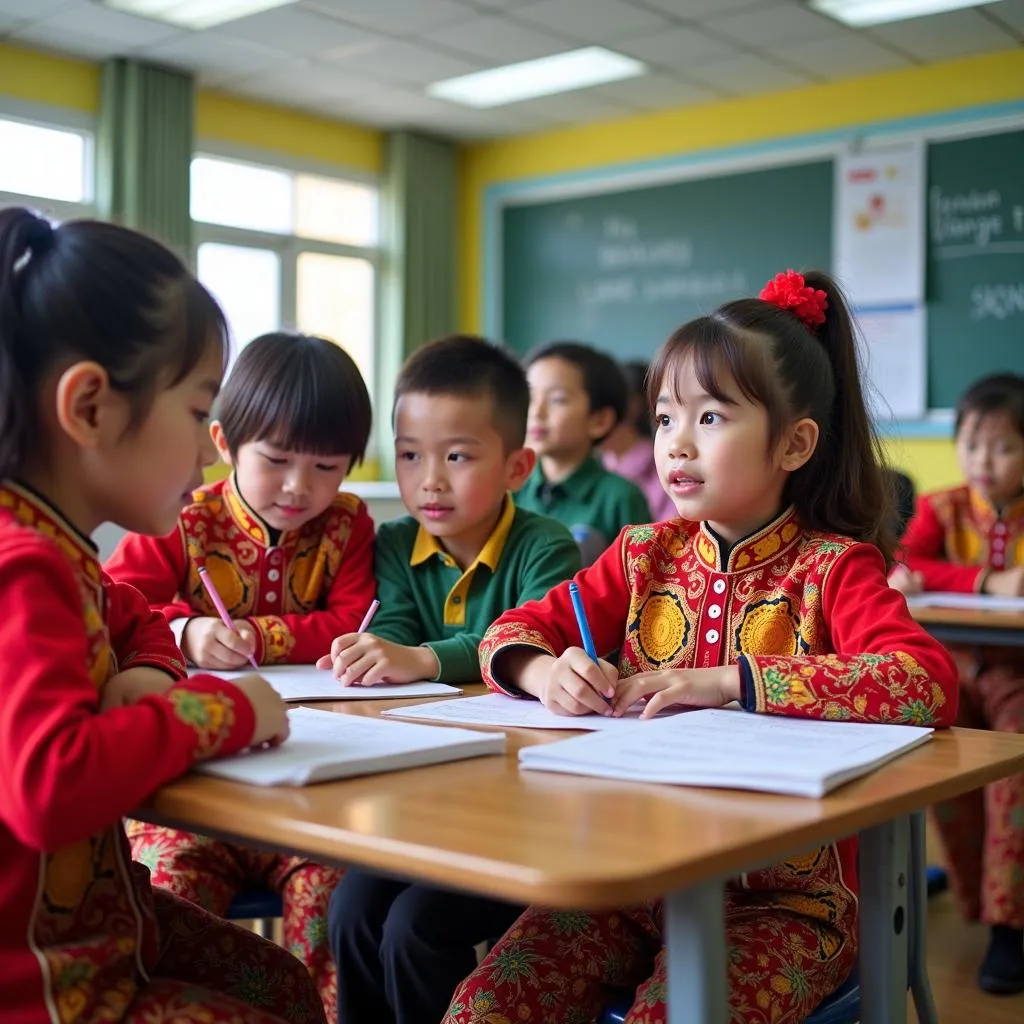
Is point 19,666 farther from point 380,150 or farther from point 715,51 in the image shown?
point 380,150

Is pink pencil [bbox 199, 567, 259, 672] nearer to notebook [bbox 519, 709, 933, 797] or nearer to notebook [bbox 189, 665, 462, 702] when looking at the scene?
notebook [bbox 189, 665, 462, 702]

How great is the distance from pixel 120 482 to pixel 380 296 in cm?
640

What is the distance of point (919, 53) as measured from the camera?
18.7 ft

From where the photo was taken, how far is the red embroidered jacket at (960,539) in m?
3.12

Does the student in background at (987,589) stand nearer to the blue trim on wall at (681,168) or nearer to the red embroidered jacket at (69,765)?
the blue trim on wall at (681,168)

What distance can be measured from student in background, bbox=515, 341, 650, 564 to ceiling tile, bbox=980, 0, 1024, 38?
2.70 m

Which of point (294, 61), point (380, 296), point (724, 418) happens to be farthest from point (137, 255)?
point (380, 296)

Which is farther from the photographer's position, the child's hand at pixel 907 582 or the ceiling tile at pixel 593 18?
the ceiling tile at pixel 593 18

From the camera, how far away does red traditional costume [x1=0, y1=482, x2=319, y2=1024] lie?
0.86 meters

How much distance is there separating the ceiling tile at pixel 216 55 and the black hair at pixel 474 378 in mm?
4122

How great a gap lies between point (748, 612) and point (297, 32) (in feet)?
15.7

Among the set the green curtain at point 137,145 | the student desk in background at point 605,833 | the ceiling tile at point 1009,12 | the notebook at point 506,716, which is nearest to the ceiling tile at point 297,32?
the green curtain at point 137,145


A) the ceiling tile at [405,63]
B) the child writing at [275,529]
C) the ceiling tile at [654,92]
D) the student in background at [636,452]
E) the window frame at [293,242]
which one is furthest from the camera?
the window frame at [293,242]

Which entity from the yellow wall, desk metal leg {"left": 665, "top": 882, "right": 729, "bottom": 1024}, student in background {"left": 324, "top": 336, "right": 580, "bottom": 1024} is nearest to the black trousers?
student in background {"left": 324, "top": 336, "right": 580, "bottom": 1024}
